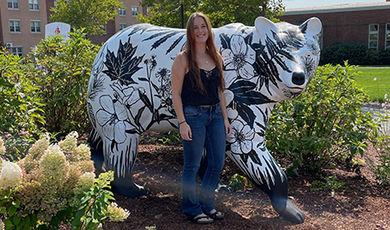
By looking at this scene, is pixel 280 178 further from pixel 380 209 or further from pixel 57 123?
pixel 57 123

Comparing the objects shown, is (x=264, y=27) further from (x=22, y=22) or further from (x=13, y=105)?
(x=22, y=22)

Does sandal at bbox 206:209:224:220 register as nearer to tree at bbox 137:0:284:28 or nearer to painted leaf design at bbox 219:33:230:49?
painted leaf design at bbox 219:33:230:49

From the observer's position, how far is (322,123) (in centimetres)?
459

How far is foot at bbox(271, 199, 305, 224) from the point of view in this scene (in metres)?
3.36

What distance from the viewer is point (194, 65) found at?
3.01 meters

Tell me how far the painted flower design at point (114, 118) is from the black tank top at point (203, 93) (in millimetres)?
→ 789

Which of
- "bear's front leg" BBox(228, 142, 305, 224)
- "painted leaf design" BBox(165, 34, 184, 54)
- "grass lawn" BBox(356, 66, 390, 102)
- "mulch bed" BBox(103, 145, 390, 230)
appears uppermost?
"painted leaf design" BBox(165, 34, 184, 54)

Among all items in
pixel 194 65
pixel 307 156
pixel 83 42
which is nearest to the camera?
pixel 194 65

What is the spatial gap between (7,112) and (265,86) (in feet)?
8.27

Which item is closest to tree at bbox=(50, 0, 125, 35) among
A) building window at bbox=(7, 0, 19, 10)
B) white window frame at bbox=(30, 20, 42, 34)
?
white window frame at bbox=(30, 20, 42, 34)

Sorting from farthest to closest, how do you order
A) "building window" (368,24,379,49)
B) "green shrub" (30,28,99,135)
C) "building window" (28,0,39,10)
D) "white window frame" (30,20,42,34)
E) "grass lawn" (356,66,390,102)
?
"building window" (28,0,39,10) → "white window frame" (30,20,42,34) → "building window" (368,24,379,49) → "grass lawn" (356,66,390,102) → "green shrub" (30,28,99,135)

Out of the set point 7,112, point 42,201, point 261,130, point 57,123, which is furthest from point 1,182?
point 57,123

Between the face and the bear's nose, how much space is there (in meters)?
0.74

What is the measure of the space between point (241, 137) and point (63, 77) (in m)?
2.82
